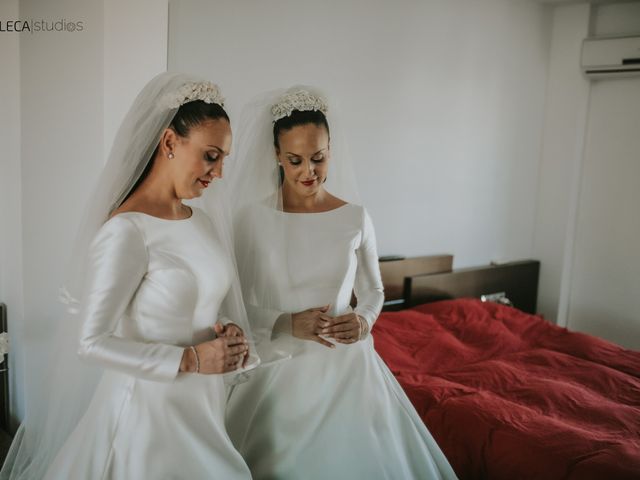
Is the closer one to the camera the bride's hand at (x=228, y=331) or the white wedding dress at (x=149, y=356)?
the white wedding dress at (x=149, y=356)

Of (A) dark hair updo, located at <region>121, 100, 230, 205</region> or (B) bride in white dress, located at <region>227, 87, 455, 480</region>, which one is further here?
(B) bride in white dress, located at <region>227, 87, 455, 480</region>

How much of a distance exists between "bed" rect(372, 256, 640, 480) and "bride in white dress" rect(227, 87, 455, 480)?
0.46 metres

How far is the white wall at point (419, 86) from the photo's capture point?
2.97 meters

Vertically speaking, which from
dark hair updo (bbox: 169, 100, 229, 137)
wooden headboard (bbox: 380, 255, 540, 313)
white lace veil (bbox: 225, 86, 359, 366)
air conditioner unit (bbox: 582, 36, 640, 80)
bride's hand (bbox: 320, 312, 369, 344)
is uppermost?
air conditioner unit (bbox: 582, 36, 640, 80)

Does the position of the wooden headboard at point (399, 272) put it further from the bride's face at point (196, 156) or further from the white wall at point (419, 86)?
the bride's face at point (196, 156)

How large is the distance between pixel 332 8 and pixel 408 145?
1063 mm

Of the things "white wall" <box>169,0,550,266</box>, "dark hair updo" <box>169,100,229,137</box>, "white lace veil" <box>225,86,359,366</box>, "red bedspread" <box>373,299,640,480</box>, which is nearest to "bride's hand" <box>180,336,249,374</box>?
"white lace veil" <box>225,86,359,366</box>

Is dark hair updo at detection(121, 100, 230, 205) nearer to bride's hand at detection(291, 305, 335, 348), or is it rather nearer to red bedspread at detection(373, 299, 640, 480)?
bride's hand at detection(291, 305, 335, 348)

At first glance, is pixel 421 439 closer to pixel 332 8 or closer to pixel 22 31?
pixel 22 31

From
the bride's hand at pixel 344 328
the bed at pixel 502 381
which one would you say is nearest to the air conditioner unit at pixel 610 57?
the bed at pixel 502 381

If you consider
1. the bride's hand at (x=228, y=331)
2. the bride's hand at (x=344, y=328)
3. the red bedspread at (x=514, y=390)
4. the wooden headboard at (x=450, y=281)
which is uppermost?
the bride's hand at (x=228, y=331)

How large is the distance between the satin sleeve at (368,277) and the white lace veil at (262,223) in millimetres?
201

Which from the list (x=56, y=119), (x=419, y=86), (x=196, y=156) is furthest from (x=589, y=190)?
(x=196, y=156)

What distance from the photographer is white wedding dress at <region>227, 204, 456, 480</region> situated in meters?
1.62
